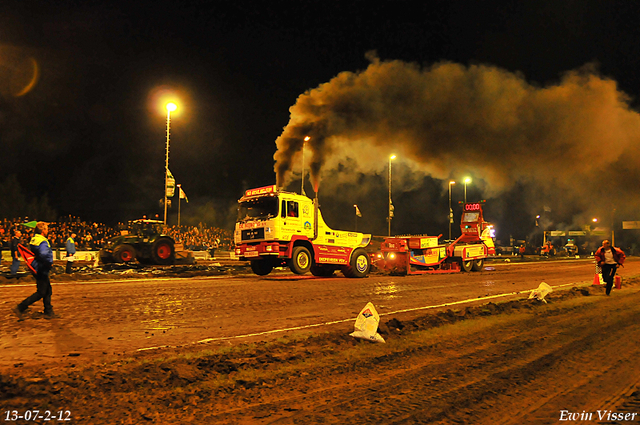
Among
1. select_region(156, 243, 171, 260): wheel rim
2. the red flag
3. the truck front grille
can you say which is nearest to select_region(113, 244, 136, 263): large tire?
select_region(156, 243, 171, 260): wheel rim

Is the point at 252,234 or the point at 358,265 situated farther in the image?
the point at 358,265

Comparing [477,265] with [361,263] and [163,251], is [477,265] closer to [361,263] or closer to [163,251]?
[361,263]

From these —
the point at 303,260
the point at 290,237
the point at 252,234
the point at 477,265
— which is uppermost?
the point at 252,234

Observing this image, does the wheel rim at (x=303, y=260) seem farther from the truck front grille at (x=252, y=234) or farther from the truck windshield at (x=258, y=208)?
the truck windshield at (x=258, y=208)

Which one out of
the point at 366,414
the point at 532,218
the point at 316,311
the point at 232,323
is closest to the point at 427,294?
the point at 316,311

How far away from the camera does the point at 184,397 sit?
4.44 m

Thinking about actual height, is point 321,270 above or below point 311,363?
above

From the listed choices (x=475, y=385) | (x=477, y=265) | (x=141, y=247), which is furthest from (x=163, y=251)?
(x=475, y=385)

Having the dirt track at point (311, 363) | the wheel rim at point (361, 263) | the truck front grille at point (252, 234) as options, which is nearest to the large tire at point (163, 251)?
A: the truck front grille at point (252, 234)

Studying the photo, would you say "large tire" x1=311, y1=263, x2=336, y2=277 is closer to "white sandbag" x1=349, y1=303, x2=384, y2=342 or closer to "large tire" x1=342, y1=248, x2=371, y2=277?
"large tire" x1=342, y1=248, x2=371, y2=277

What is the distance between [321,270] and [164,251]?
8.31 m

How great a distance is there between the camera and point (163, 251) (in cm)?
2262

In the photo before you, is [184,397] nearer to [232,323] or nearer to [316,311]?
[232,323]

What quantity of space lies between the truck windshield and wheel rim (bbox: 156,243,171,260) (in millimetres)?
6008
